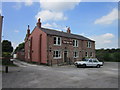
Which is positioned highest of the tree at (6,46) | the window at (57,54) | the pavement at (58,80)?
the tree at (6,46)

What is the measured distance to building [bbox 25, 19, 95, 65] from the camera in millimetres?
23156

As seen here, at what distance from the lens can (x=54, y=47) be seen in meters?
23.8

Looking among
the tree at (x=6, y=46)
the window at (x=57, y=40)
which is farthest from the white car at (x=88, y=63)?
the tree at (x=6, y=46)

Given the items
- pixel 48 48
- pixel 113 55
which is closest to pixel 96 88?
pixel 48 48

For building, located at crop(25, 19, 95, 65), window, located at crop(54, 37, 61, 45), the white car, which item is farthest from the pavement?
window, located at crop(54, 37, 61, 45)

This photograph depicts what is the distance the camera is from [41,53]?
24.7 meters

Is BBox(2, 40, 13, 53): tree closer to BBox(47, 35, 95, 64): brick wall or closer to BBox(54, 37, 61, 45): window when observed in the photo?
BBox(54, 37, 61, 45): window

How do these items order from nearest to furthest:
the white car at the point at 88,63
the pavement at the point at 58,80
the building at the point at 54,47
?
the pavement at the point at 58,80
the white car at the point at 88,63
the building at the point at 54,47

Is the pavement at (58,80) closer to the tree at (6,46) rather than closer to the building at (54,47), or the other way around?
the building at (54,47)

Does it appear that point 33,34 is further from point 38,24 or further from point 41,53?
point 41,53

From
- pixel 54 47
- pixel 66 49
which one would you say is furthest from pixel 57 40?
pixel 66 49

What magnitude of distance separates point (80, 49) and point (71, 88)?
22065mm

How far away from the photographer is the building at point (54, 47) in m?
23.2

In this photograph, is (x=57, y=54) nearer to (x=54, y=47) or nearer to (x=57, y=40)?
(x=54, y=47)
